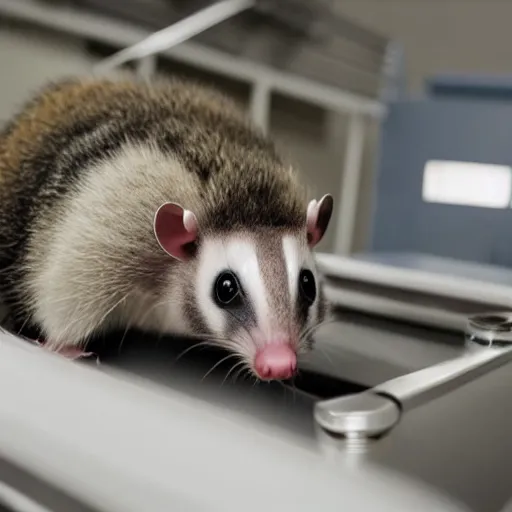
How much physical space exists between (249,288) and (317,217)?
0.35 feet

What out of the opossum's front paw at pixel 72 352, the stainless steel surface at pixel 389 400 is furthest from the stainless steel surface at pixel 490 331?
the opossum's front paw at pixel 72 352

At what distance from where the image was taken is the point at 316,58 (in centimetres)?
160

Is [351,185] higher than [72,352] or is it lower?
higher

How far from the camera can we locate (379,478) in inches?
13.6

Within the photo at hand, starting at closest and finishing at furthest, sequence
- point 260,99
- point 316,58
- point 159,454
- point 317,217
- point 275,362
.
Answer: point 159,454 < point 275,362 < point 317,217 < point 260,99 < point 316,58

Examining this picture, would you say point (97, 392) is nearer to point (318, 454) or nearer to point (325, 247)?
point (318, 454)

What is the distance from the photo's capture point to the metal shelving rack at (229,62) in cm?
119

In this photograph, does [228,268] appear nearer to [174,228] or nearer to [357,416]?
[174,228]

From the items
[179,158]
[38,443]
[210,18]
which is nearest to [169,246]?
[179,158]

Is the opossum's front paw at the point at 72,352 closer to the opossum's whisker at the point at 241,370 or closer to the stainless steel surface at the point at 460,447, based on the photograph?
the opossum's whisker at the point at 241,370

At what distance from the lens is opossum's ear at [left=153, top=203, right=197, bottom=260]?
56 cm

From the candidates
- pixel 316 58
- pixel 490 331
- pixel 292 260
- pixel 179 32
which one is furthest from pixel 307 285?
pixel 316 58

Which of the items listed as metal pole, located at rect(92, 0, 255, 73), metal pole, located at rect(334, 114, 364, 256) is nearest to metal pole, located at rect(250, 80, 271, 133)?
metal pole, located at rect(92, 0, 255, 73)

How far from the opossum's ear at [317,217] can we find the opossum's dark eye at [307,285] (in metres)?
0.04
